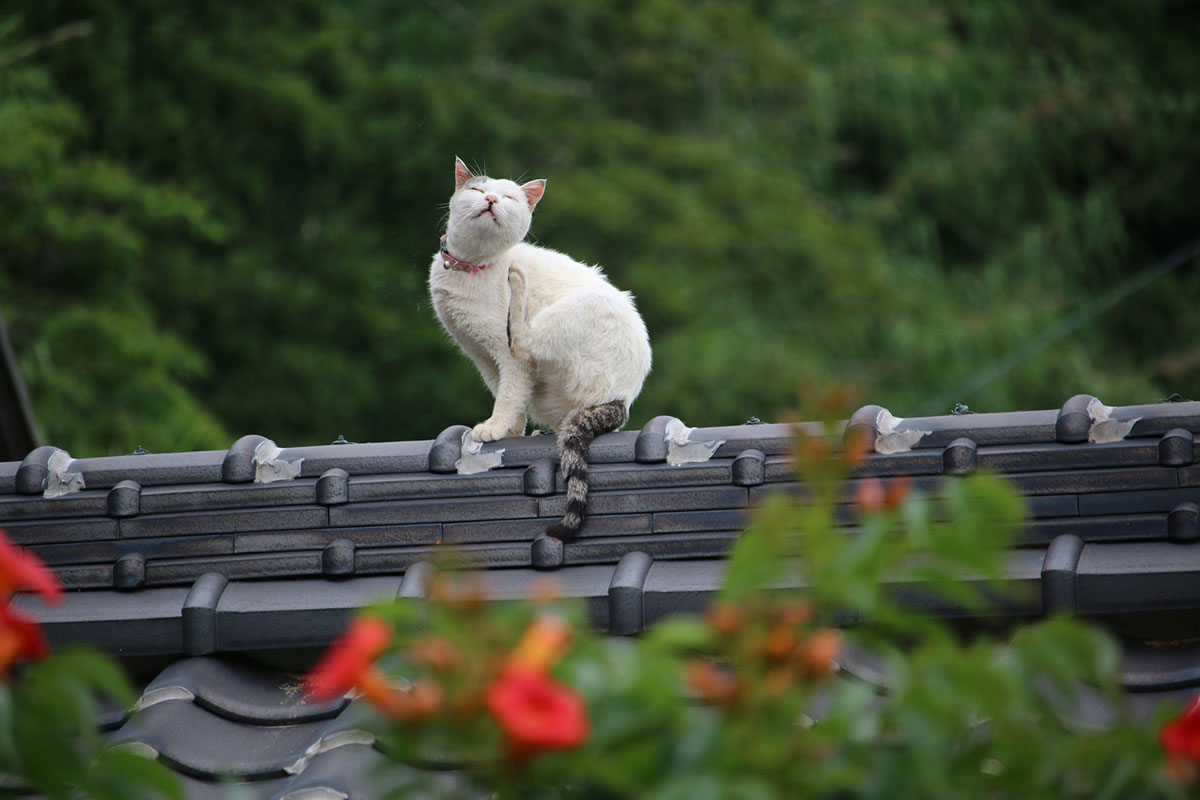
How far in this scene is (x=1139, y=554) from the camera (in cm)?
217

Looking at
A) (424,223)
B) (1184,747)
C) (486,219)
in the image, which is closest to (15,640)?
(1184,747)

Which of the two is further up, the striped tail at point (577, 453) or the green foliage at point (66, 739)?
the striped tail at point (577, 453)

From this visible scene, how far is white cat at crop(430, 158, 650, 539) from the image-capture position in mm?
3195

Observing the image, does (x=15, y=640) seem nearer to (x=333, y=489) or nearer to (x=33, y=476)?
(x=333, y=489)

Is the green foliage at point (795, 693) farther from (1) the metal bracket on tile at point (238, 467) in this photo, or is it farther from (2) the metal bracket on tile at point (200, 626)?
(1) the metal bracket on tile at point (238, 467)

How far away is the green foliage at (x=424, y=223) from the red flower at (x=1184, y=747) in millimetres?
9333

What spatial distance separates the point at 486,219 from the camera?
3277 millimetres

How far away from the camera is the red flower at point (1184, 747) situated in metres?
0.93

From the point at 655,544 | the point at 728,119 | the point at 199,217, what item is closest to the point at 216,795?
the point at 655,544

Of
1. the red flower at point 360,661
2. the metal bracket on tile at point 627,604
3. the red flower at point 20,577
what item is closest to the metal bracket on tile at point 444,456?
the metal bracket on tile at point 627,604

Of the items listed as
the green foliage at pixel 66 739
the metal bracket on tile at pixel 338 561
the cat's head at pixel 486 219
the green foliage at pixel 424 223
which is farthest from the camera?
the green foliage at pixel 424 223

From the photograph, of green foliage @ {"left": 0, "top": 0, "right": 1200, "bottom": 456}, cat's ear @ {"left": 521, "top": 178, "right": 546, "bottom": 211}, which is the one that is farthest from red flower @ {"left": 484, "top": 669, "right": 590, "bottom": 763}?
green foliage @ {"left": 0, "top": 0, "right": 1200, "bottom": 456}

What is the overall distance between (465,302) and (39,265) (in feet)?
28.5

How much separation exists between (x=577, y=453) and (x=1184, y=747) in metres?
1.74
